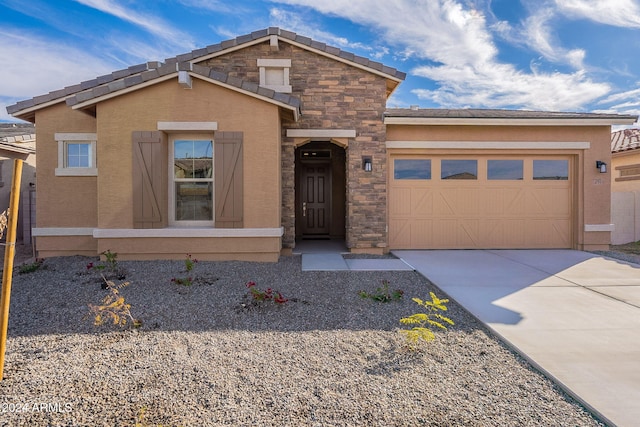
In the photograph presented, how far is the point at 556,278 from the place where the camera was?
5.56m

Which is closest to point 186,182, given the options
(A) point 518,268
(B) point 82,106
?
(B) point 82,106

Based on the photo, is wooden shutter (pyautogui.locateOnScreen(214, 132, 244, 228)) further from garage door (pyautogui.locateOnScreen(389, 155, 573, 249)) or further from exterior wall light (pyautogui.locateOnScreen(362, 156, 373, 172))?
garage door (pyautogui.locateOnScreen(389, 155, 573, 249))

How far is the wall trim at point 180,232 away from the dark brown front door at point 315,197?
4.12 meters

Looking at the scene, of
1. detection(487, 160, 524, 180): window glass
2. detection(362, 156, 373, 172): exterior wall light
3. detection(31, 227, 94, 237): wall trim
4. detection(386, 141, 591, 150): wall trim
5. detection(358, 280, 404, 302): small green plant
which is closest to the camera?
detection(358, 280, 404, 302): small green plant

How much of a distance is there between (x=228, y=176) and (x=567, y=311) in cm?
594

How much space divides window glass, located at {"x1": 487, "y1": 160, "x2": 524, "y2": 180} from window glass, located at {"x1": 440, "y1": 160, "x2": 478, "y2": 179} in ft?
1.34

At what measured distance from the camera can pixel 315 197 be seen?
10.7m

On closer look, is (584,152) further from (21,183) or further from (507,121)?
(21,183)

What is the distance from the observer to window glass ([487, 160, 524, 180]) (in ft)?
27.8

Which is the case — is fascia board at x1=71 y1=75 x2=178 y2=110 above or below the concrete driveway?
above

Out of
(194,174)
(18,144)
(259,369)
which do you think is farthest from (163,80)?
(18,144)

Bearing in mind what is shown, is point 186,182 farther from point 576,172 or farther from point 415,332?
point 576,172

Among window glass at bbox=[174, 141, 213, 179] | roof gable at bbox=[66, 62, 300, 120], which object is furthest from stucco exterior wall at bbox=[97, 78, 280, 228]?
window glass at bbox=[174, 141, 213, 179]

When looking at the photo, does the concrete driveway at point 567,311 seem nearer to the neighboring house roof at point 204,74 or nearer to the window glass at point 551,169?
the window glass at point 551,169
